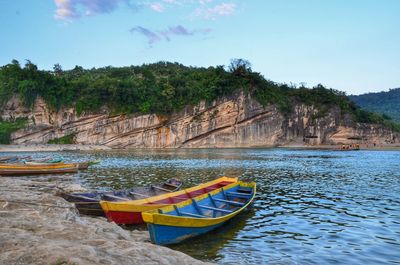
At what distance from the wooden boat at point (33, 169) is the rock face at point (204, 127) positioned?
4891 cm

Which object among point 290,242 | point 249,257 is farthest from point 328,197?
point 249,257

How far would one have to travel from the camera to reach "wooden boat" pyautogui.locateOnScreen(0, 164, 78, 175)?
28328 mm

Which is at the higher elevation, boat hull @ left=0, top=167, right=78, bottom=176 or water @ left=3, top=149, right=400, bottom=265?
boat hull @ left=0, top=167, right=78, bottom=176

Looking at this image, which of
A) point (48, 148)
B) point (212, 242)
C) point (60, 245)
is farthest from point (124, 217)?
point (48, 148)

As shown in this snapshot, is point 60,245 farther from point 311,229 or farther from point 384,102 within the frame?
point 384,102

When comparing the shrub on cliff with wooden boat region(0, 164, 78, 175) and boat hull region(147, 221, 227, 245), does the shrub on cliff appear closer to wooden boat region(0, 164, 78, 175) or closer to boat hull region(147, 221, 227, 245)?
wooden boat region(0, 164, 78, 175)

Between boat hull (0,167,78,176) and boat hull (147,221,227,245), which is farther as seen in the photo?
boat hull (0,167,78,176)

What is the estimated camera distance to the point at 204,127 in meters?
84.1

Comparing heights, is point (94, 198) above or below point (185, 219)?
above

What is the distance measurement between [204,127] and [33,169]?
5718 cm

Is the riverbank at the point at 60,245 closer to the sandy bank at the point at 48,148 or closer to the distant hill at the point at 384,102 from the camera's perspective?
the sandy bank at the point at 48,148

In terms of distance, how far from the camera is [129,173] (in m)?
30.4

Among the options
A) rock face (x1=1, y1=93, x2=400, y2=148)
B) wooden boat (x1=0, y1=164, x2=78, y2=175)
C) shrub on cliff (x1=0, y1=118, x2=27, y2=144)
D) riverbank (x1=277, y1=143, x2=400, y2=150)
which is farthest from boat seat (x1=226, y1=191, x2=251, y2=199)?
riverbank (x1=277, y1=143, x2=400, y2=150)

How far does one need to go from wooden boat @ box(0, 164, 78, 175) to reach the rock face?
48907 millimetres
